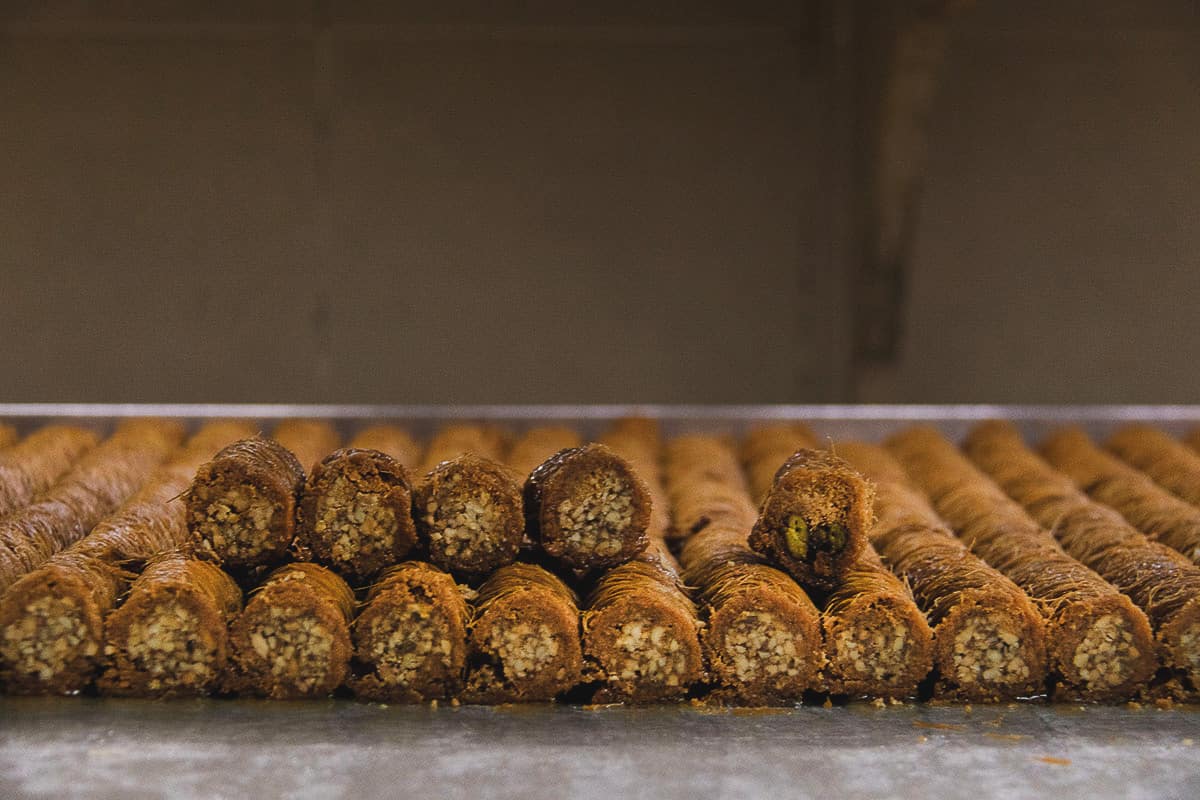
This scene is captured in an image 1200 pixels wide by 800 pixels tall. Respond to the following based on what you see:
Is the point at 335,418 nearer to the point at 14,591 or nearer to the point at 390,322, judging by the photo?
the point at 14,591

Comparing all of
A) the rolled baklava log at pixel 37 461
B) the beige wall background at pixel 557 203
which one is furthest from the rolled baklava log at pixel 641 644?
the beige wall background at pixel 557 203

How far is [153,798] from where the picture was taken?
159 inches

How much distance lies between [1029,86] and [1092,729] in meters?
7.89

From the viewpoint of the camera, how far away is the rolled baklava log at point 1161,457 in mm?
6734

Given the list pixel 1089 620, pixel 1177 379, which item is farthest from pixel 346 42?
pixel 1089 620

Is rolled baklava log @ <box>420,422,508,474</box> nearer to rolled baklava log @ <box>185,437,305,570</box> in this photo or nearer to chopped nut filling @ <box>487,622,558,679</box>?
rolled baklava log @ <box>185,437,305,570</box>

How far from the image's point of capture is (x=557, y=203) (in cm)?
1156

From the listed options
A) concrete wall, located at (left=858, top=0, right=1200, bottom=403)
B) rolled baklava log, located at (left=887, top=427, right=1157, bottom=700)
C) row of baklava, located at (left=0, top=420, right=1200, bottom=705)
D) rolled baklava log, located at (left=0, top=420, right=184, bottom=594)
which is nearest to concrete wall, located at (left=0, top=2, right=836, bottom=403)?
concrete wall, located at (left=858, top=0, right=1200, bottom=403)

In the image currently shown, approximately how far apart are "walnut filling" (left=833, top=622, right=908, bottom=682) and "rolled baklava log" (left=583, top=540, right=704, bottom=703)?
1.60 feet

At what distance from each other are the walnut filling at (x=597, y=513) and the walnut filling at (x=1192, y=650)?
1949mm

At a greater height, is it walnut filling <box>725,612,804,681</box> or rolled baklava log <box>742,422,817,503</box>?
rolled baklava log <box>742,422,817,503</box>

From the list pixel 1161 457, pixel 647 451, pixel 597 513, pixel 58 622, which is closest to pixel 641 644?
pixel 597 513

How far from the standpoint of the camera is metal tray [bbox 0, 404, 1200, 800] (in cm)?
417

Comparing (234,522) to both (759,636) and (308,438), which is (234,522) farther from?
(308,438)
